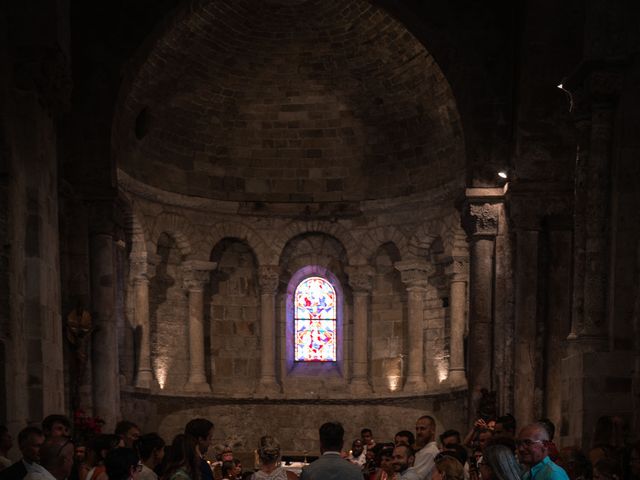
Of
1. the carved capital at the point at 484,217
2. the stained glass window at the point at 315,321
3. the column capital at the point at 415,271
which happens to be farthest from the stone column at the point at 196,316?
the carved capital at the point at 484,217

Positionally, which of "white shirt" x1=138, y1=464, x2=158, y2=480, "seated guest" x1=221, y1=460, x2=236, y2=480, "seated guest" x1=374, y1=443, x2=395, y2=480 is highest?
"white shirt" x1=138, y1=464, x2=158, y2=480

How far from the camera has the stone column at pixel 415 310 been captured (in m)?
23.7

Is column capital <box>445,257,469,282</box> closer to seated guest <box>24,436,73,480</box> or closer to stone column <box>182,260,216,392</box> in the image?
stone column <box>182,260,216,392</box>

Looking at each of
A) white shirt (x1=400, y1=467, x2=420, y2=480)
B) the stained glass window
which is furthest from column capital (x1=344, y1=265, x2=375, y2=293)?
white shirt (x1=400, y1=467, x2=420, y2=480)

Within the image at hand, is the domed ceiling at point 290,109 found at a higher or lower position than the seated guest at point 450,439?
higher

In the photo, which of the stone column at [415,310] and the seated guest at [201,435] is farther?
the stone column at [415,310]

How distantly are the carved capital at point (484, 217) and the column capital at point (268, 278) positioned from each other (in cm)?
606

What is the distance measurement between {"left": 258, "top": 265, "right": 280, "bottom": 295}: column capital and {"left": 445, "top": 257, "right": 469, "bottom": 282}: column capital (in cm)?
372

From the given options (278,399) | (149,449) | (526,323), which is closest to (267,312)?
(278,399)

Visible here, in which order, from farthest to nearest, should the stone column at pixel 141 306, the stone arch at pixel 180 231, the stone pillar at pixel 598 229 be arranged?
the stone arch at pixel 180 231, the stone column at pixel 141 306, the stone pillar at pixel 598 229

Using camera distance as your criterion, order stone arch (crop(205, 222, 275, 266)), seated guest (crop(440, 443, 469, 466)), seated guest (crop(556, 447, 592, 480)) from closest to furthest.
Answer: seated guest (crop(440, 443, 469, 466))
seated guest (crop(556, 447, 592, 480))
stone arch (crop(205, 222, 275, 266))

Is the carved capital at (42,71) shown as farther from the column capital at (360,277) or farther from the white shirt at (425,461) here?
the column capital at (360,277)

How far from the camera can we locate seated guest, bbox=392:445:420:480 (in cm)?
897

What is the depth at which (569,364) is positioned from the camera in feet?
44.2
